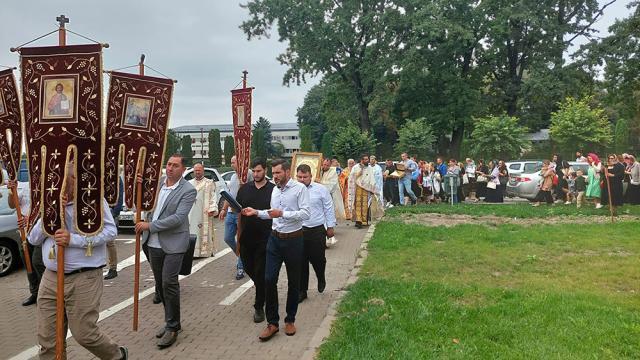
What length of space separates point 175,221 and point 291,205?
3.98 ft

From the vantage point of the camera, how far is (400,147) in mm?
37750

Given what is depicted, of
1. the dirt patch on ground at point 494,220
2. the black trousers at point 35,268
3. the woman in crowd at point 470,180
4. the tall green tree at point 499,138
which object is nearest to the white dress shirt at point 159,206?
the black trousers at point 35,268

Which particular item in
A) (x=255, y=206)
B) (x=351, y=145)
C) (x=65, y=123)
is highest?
(x=351, y=145)

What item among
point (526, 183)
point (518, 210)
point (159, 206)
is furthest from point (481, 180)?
point (159, 206)

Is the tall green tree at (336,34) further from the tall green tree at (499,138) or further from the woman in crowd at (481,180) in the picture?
the woman in crowd at (481,180)

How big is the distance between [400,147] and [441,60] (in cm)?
776

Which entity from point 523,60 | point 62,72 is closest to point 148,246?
point 62,72

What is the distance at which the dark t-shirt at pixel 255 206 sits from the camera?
20.4ft

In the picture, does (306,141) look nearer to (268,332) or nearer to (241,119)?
(241,119)

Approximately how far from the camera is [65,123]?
13.6 feet

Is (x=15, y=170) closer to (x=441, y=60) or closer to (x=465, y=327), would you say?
(x=465, y=327)

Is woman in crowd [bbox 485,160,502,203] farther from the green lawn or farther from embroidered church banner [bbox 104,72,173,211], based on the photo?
embroidered church banner [bbox 104,72,173,211]

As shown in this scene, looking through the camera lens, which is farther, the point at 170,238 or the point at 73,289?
the point at 170,238

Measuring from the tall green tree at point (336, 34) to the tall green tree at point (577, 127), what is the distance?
13162 mm
